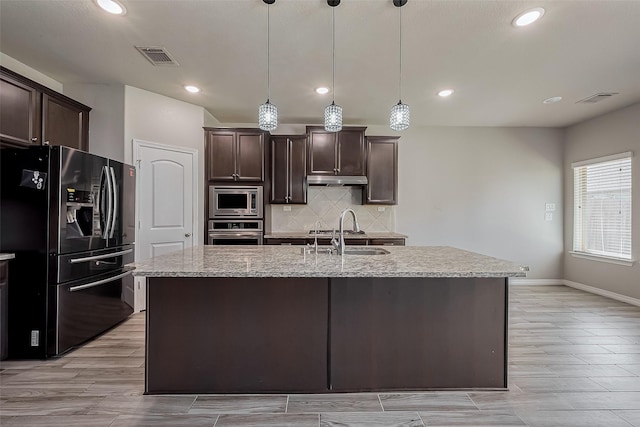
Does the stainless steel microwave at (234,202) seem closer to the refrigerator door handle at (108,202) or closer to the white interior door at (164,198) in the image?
the white interior door at (164,198)

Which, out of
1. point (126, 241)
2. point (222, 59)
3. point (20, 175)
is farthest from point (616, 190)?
point (20, 175)

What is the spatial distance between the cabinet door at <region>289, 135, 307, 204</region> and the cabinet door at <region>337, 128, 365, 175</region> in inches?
19.4

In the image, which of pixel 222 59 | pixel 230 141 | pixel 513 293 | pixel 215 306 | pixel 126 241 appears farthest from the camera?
pixel 513 293

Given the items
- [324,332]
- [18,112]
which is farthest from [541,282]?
[18,112]

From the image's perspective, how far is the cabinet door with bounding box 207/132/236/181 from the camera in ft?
14.1

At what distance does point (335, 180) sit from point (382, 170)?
72 cm

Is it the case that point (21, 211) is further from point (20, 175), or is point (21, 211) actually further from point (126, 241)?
point (126, 241)

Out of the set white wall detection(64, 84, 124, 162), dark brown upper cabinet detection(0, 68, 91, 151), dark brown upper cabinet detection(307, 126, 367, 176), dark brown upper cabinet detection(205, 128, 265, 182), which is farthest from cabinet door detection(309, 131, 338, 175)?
dark brown upper cabinet detection(0, 68, 91, 151)

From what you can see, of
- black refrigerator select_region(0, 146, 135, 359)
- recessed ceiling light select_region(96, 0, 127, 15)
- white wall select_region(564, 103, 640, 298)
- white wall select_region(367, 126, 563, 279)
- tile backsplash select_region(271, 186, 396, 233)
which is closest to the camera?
recessed ceiling light select_region(96, 0, 127, 15)

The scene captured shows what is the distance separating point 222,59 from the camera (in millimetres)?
2928

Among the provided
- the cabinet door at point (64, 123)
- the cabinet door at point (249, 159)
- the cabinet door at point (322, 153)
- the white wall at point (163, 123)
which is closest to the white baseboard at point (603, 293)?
the cabinet door at point (322, 153)

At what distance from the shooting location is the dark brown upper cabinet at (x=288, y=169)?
449cm

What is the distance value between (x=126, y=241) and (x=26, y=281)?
88 centimetres

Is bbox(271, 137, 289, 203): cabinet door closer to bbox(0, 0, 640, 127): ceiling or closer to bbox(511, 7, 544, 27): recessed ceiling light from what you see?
bbox(0, 0, 640, 127): ceiling
